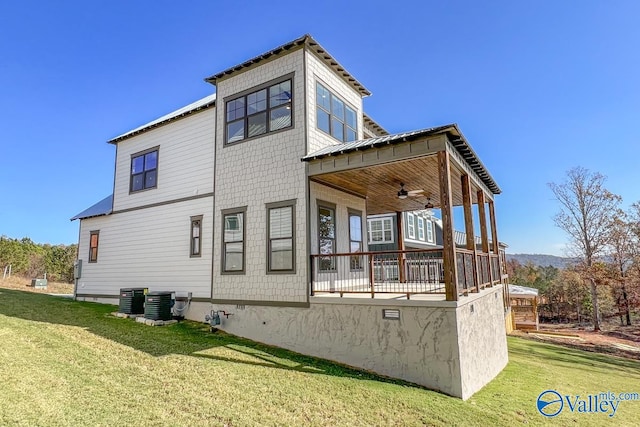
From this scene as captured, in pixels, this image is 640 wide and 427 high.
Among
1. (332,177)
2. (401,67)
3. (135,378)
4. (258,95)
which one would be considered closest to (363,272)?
(332,177)

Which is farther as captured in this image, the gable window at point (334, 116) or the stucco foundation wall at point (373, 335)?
the gable window at point (334, 116)

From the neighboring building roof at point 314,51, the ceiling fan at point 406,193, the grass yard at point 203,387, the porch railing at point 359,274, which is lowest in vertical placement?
the grass yard at point 203,387

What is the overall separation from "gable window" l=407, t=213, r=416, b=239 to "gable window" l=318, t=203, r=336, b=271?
1615 centimetres

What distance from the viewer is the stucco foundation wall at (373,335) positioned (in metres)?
6.85

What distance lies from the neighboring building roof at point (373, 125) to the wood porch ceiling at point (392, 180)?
3.05 metres

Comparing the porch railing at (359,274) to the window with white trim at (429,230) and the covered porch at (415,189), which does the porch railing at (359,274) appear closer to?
the covered porch at (415,189)

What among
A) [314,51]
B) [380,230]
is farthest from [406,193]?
[380,230]

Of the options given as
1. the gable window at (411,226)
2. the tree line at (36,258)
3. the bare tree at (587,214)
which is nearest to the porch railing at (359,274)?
the gable window at (411,226)

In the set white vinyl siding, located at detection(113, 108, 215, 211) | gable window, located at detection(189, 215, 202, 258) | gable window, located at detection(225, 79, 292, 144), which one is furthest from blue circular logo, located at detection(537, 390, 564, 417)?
white vinyl siding, located at detection(113, 108, 215, 211)

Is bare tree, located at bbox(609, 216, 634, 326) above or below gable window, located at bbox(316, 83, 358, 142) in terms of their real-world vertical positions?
below

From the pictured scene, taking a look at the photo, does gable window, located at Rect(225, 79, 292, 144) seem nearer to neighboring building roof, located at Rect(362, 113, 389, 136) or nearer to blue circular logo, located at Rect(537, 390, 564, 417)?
neighboring building roof, located at Rect(362, 113, 389, 136)

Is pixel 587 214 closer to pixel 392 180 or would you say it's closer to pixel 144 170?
pixel 392 180

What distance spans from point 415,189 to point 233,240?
626 centimetres

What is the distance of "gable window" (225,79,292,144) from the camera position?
1003 centimetres
